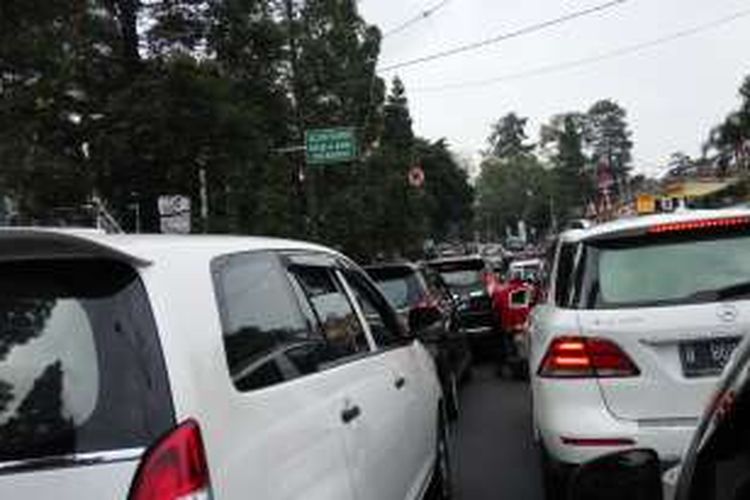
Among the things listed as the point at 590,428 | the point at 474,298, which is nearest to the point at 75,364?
the point at 590,428

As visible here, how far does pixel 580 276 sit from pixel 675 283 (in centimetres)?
48

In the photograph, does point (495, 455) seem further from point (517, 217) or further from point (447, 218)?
point (517, 217)

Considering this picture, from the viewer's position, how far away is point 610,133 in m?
192

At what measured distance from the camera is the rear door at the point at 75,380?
12.0 ft

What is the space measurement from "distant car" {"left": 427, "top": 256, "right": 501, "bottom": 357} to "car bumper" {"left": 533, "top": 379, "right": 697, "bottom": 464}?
36.4 feet

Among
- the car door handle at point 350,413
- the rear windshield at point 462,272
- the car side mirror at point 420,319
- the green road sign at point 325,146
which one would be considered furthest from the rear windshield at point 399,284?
the green road sign at point 325,146

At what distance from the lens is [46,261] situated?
3.94 metres

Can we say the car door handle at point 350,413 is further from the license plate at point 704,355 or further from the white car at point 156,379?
the license plate at point 704,355

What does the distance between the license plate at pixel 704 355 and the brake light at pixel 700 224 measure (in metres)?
0.72

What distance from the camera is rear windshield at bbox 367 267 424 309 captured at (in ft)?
52.2

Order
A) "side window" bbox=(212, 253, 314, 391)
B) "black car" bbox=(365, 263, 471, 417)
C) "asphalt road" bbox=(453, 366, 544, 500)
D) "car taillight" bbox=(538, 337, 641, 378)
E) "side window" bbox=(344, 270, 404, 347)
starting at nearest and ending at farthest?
"side window" bbox=(212, 253, 314, 391) < "side window" bbox=(344, 270, 404, 347) < "car taillight" bbox=(538, 337, 641, 378) < "asphalt road" bbox=(453, 366, 544, 500) < "black car" bbox=(365, 263, 471, 417)

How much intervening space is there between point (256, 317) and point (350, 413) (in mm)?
704

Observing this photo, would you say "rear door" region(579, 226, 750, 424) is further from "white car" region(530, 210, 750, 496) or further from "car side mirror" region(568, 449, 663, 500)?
"car side mirror" region(568, 449, 663, 500)

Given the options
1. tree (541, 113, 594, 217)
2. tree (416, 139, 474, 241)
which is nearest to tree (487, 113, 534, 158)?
tree (541, 113, 594, 217)
